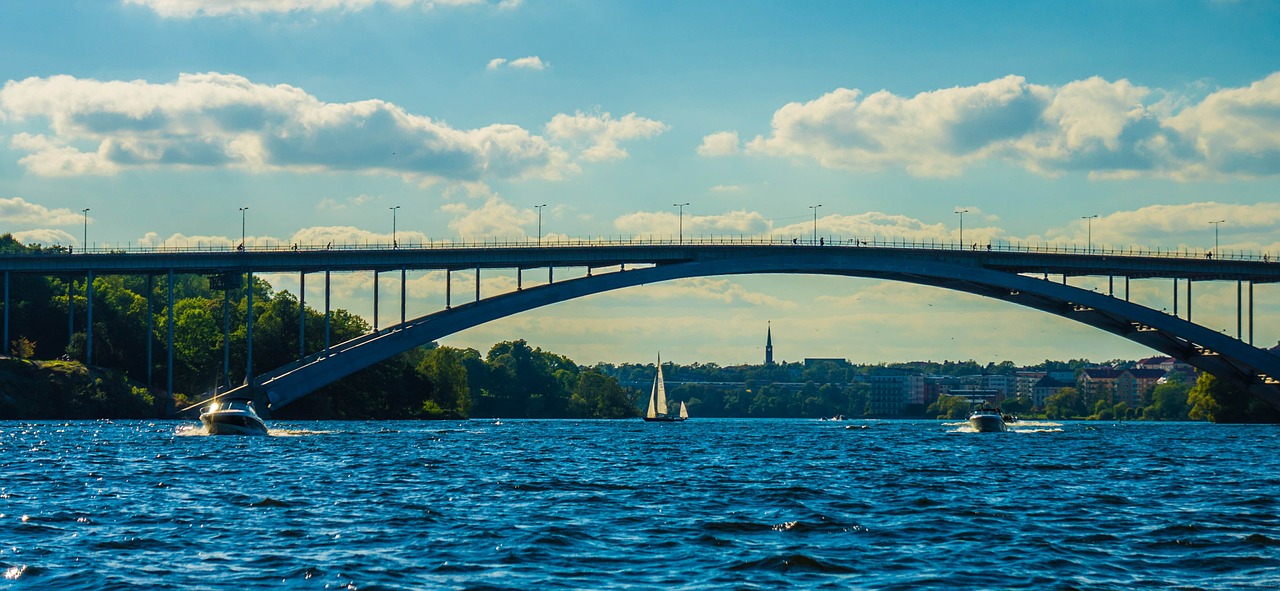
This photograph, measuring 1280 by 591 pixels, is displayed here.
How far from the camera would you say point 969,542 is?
2688 cm

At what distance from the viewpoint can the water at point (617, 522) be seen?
2256 cm

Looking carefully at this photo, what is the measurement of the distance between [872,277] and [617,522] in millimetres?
81761

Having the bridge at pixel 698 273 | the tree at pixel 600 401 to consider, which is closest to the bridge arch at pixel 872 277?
the bridge at pixel 698 273

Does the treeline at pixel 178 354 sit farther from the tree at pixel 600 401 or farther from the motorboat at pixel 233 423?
the tree at pixel 600 401

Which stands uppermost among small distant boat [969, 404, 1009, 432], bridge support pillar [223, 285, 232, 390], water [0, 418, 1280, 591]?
bridge support pillar [223, 285, 232, 390]

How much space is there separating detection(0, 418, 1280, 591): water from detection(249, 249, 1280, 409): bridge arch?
4342cm

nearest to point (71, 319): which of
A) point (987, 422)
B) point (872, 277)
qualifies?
point (872, 277)

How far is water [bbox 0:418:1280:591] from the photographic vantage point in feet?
74.0

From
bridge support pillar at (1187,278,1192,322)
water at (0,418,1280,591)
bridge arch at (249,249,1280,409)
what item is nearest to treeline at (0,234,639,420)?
bridge arch at (249,249,1280,409)

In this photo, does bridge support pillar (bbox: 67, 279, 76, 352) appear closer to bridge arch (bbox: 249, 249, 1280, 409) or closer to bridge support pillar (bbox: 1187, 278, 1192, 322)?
bridge arch (bbox: 249, 249, 1280, 409)

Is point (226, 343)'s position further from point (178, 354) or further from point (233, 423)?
point (233, 423)

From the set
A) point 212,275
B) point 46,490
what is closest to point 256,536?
point 46,490

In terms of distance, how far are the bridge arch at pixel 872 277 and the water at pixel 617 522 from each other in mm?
43417

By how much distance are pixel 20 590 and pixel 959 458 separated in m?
42.4
